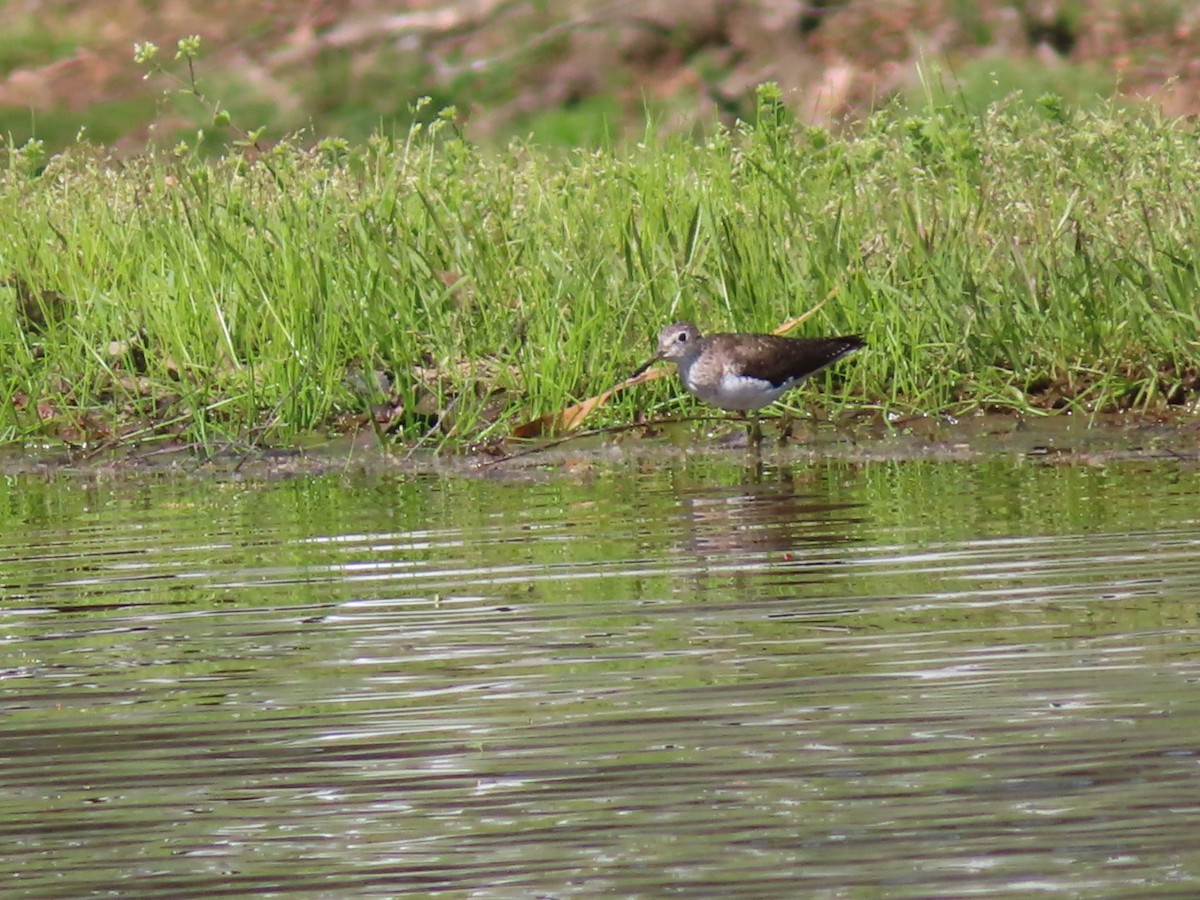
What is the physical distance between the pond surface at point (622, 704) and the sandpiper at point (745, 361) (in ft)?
4.43

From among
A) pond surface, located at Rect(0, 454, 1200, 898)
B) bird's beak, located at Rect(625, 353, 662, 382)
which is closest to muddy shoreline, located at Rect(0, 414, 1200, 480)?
bird's beak, located at Rect(625, 353, 662, 382)

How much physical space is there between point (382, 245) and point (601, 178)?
1308 mm

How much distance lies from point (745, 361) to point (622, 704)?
4095mm

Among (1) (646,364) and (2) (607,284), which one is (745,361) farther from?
(2) (607,284)

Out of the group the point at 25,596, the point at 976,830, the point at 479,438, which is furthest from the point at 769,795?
the point at 479,438

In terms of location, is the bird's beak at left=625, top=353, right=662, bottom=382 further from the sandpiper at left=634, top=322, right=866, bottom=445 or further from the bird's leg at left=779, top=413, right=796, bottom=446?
the bird's leg at left=779, top=413, right=796, bottom=446

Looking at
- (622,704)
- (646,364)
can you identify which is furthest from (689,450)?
(622,704)

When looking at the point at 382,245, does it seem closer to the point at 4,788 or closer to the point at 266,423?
the point at 266,423

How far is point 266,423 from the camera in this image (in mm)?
8508

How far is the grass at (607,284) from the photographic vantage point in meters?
8.29

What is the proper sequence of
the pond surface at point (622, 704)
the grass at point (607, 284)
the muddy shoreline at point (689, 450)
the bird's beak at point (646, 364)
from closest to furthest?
1. the pond surface at point (622, 704)
2. the muddy shoreline at point (689, 450)
3. the bird's beak at point (646, 364)
4. the grass at point (607, 284)

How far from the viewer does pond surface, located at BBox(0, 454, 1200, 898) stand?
2.98 m

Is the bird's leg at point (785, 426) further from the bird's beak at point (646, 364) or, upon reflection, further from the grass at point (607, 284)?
the bird's beak at point (646, 364)

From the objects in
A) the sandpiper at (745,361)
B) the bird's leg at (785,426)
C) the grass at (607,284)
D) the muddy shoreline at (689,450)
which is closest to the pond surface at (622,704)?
the muddy shoreline at (689,450)
